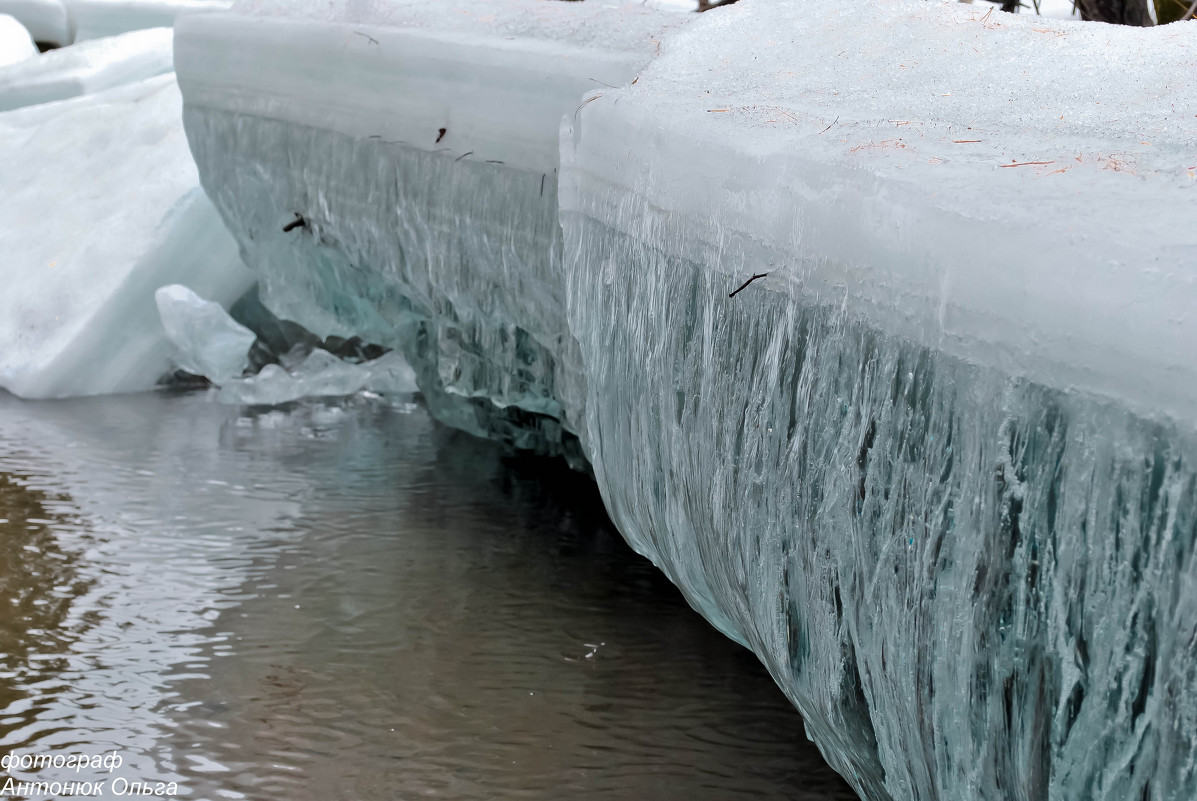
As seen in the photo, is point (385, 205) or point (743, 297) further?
point (385, 205)

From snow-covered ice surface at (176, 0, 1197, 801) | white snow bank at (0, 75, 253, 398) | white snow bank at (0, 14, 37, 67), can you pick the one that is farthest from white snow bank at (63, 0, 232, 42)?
snow-covered ice surface at (176, 0, 1197, 801)

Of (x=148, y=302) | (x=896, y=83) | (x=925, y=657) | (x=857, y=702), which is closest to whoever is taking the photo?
(x=925, y=657)

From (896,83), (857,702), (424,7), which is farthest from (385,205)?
(857,702)

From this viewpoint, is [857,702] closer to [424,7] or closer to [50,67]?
[424,7]

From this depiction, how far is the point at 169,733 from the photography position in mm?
2012

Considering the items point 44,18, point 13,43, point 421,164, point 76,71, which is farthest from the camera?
point 44,18

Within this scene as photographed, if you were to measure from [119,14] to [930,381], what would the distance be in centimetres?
1007

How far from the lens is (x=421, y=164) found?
292 centimetres

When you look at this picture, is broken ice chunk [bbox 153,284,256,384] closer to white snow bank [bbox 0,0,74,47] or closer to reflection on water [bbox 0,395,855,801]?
reflection on water [bbox 0,395,855,801]

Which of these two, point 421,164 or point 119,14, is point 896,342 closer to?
point 421,164

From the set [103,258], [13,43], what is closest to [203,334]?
[103,258]

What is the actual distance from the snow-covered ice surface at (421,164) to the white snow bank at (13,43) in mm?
5317

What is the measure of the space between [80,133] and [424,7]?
8.67 feet

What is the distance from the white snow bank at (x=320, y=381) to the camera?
4.20 m
